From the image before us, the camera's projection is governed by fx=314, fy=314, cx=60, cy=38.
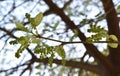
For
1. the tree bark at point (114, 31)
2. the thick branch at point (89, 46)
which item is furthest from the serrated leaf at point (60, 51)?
the thick branch at point (89, 46)

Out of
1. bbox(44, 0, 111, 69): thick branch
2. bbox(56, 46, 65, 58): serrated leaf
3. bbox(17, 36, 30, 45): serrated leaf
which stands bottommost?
bbox(44, 0, 111, 69): thick branch

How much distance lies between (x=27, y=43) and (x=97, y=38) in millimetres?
251

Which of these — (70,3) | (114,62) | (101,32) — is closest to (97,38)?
(101,32)

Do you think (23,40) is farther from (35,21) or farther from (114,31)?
(114,31)

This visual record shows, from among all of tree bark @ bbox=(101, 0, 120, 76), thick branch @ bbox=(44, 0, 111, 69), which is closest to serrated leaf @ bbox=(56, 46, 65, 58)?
tree bark @ bbox=(101, 0, 120, 76)

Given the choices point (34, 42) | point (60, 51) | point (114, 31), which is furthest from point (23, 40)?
point (114, 31)

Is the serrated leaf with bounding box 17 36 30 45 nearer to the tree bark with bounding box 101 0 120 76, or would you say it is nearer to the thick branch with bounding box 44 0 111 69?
the tree bark with bounding box 101 0 120 76

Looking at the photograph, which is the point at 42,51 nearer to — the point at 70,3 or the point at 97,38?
the point at 97,38

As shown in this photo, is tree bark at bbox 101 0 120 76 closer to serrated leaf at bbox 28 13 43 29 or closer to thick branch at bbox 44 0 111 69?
thick branch at bbox 44 0 111 69

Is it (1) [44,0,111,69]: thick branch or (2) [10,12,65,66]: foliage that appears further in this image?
(1) [44,0,111,69]: thick branch

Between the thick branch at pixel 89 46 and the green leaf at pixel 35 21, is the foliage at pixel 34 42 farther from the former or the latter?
the thick branch at pixel 89 46

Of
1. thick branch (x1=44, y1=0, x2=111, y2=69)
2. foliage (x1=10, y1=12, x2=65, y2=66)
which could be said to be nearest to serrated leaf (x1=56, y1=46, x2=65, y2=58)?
foliage (x1=10, y1=12, x2=65, y2=66)

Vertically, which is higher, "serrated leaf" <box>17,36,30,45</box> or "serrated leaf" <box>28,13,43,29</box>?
"serrated leaf" <box>28,13,43,29</box>

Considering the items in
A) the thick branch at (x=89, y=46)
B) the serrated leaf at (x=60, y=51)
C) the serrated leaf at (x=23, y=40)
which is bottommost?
the thick branch at (x=89, y=46)
